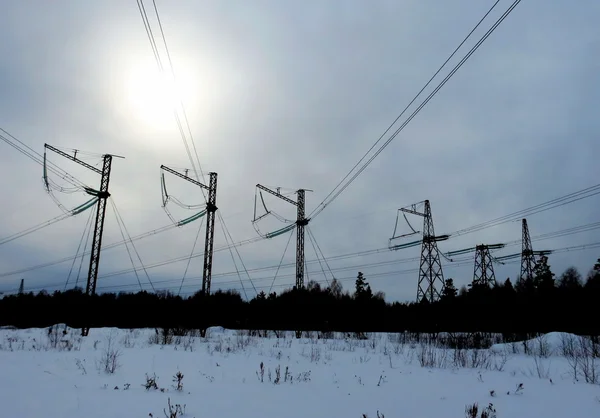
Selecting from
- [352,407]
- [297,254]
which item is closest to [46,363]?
[352,407]

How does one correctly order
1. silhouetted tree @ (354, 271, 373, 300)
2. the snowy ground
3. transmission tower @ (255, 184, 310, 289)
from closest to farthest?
the snowy ground < transmission tower @ (255, 184, 310, 289) < silhouetted tree @ (354, 271, 373, 300)

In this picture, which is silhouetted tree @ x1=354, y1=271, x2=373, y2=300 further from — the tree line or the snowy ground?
the snowy ground

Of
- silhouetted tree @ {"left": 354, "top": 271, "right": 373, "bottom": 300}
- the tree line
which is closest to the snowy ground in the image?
the tree line

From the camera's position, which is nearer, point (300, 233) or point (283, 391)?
point (283, 391)

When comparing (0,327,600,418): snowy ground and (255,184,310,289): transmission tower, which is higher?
(255,184,310,289): transmission tower

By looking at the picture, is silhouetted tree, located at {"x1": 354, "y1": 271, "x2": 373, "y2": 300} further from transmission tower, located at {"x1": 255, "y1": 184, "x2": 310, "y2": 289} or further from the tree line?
transmission tower, located at {"x1": 255, "y1": 184, "x2": 310, "y2": 289}

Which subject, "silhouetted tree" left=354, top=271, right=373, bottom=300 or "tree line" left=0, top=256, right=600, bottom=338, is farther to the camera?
"silhouetted tree" left=354, top=271, right=373, bottom=300

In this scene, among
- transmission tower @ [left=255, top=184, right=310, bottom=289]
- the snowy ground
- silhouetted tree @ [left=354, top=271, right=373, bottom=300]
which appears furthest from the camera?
silhouetted tree @ [left=354, top=271, right=373, bottom=300]

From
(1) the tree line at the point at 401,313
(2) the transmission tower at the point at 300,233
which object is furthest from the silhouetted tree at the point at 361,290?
(2) the transmission tower at the point at 300,233

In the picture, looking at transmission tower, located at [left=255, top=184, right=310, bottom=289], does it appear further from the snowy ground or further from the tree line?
the snowy ground

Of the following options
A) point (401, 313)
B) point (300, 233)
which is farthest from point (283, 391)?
point (401, 313)

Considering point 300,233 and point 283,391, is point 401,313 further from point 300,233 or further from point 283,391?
point 283,391

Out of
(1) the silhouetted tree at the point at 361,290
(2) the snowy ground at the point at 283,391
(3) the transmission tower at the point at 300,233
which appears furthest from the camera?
(1) the silhouetted tree at the point at 361,290

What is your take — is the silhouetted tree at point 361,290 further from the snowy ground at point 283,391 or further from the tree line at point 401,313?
the snowy ground at point 283,391
